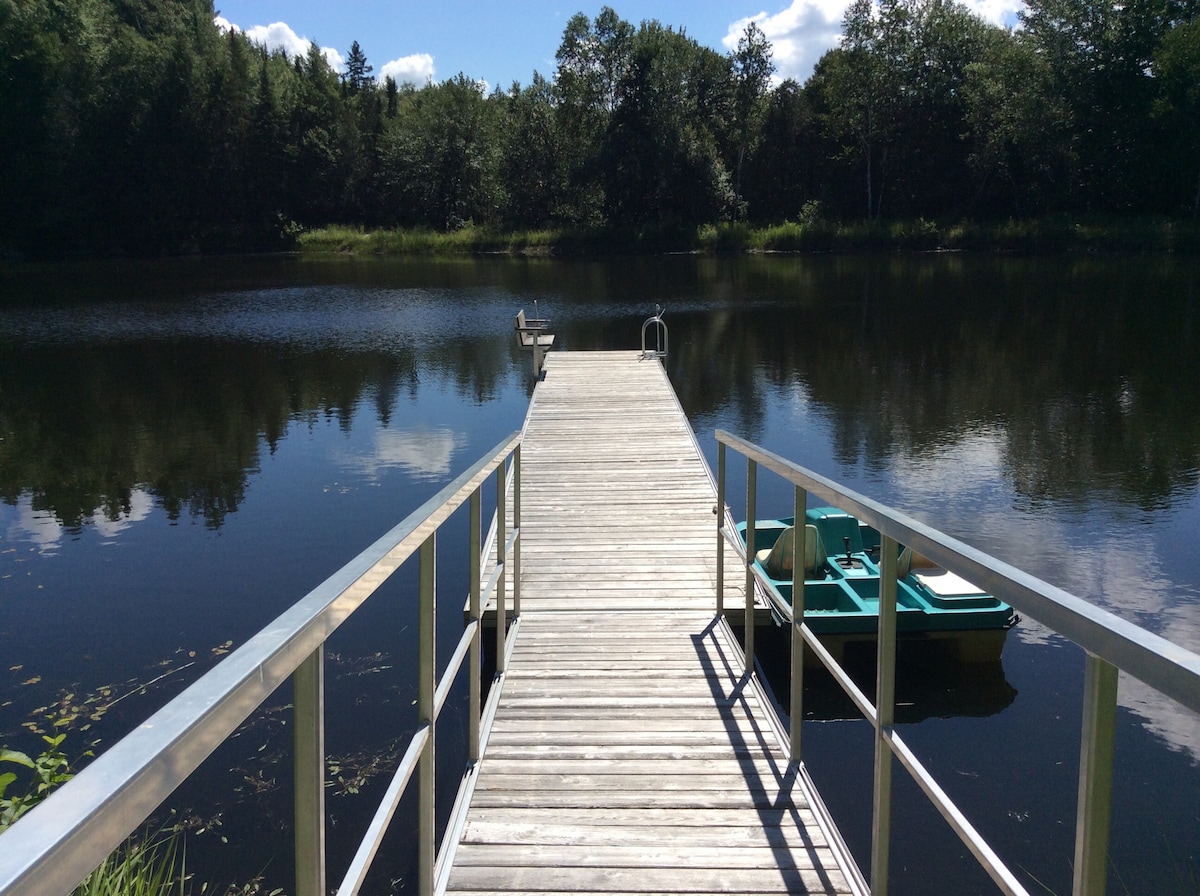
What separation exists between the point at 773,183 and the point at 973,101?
926 cm

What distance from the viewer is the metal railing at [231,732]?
0.70 metres

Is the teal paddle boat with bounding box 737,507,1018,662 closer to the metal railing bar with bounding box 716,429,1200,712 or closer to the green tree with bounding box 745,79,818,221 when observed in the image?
the metal railing bar with bounding box 716,429,1200,712

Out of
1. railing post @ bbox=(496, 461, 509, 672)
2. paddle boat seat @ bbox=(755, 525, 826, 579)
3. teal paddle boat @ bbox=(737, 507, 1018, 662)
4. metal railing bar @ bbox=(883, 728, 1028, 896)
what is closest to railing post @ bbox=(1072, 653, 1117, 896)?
metal railing bar @ bbox=(883, 728, 1028, 896)

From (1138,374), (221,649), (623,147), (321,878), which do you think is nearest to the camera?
(321,878)

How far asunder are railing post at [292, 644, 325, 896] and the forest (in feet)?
140

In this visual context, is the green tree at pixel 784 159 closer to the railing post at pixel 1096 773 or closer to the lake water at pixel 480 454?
the lake water at pixel 480 454

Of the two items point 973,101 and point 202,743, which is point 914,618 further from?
point 973,101

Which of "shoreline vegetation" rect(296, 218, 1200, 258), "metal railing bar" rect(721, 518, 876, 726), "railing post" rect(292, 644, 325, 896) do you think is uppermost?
"shoreline vegetation" rect(296, 218, 1200, 258)

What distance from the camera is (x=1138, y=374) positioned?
53.1ft

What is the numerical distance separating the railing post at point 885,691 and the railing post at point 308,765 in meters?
1.29

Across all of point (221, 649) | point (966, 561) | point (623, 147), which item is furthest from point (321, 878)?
point (623, 147)

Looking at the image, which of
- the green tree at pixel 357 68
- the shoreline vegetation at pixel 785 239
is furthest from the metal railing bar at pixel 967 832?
the green tree at pixel 357 68

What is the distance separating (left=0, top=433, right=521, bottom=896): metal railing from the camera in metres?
0.70

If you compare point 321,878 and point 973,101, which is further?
point 973,101
